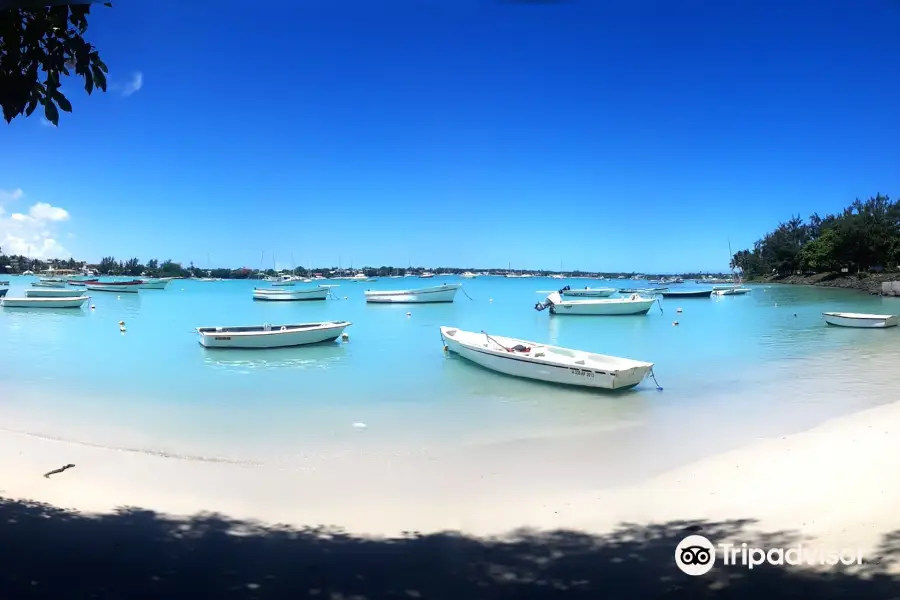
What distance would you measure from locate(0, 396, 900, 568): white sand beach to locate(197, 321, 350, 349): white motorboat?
1291 cm

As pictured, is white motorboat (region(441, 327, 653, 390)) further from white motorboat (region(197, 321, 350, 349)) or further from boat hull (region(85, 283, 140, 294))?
boat hull (region(85, 283, 140, 294))

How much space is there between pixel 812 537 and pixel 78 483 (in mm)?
8933

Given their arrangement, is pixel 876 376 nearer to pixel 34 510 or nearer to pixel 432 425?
pixel 432 425

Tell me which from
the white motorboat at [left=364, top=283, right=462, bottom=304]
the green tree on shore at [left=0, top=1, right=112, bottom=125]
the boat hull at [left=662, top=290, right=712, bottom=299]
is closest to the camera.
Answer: the green tree on shore at [left=0, top=1, right=112, bottom=125]

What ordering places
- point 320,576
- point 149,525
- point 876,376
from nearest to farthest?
point 320,576, point 149,525, point 876,376

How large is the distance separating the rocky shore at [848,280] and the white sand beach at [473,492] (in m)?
64.0

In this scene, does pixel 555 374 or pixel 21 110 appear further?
pixel 555 374

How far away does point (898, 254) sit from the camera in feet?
207

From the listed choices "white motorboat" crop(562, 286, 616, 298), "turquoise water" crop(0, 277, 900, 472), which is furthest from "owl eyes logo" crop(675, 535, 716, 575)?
"white motorboat" crop(562, 286, 616, 298)

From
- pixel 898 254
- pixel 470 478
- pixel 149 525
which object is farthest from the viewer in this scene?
pixel 898 254

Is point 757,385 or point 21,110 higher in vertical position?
point 21,110

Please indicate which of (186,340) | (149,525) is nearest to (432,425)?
(149,525)

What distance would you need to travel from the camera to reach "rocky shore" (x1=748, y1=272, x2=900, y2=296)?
60481mm

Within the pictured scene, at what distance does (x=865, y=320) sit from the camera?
2844 centimetres
